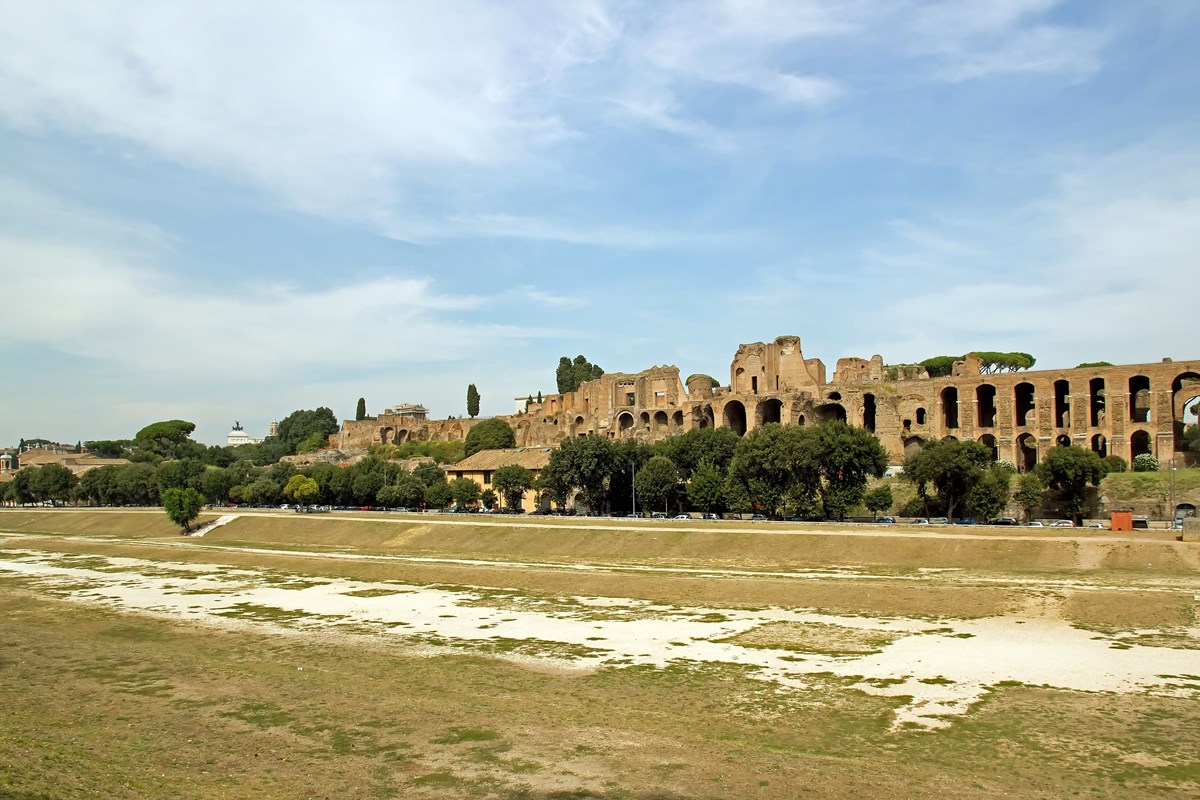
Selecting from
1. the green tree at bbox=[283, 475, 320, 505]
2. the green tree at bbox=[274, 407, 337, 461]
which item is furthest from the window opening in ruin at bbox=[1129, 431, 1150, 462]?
the green tree at bbox=[274, 407, 337, 461]

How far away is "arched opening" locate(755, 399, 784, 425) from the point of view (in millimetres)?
79312

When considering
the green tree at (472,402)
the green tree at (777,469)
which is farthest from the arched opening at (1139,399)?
the green tree at (472,402)

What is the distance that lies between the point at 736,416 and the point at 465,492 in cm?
2876

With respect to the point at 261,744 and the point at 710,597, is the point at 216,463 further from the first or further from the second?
the point at 261,744

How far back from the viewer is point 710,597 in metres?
30.2

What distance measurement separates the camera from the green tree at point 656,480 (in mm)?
58250

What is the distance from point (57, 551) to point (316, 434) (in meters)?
94.6

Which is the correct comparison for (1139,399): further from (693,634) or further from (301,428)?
(301,428)

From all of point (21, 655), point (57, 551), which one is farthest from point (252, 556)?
point (21, 655)

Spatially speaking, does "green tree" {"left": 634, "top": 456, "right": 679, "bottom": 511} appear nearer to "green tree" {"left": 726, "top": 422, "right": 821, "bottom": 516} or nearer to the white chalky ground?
"green tree" {"left": 726, "top": 422, "right": 821, "bottom": 516}

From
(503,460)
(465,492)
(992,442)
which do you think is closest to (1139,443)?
(992,442)

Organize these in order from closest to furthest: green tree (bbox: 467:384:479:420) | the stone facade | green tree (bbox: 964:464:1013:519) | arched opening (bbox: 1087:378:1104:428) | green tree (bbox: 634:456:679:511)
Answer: green tree (bbox: 964:464:1013:519) < green tree (bbox: 634:456:679:511) < the stone facade < arched opening (bbox: 1087:378:1104:428) < green tree (bbox: 467:384:479:420)

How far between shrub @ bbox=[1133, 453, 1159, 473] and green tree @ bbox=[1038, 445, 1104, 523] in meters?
9.53

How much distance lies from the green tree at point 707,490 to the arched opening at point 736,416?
26367 millimetres
